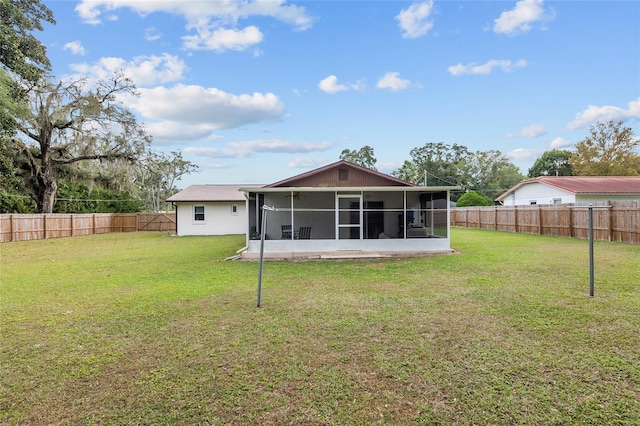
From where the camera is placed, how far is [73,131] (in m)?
20.5

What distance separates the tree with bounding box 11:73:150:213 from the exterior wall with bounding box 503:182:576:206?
2525 centimetres

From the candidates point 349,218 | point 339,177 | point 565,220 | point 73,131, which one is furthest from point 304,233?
point 73,131

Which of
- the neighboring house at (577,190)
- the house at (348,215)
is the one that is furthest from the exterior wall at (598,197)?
the house at (348,215)

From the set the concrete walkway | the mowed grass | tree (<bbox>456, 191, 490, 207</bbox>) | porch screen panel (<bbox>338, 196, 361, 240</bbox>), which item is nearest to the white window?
the concrete walkway

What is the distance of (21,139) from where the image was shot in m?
19.5

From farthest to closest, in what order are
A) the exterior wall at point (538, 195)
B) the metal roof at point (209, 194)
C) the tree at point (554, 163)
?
the tree at point (554, 163), the metal roof at point (209, 194), the exterior wall at point (538, 195)

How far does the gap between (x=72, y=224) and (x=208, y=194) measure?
25.6 feet

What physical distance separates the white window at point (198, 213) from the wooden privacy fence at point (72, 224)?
566 cm

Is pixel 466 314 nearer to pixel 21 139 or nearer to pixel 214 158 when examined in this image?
pixel 21 139

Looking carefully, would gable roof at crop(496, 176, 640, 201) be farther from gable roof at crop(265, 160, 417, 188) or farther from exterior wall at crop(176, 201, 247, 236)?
exterior wall at crop(176, 201, 247, 236)

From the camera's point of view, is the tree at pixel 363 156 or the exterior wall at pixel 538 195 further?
the tree at pixel 363 156

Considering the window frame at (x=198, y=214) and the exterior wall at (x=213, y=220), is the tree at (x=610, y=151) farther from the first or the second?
the window frame at (x=198, y=214)

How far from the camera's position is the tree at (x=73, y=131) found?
1909cm

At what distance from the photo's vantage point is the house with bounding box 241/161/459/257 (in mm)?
11156
